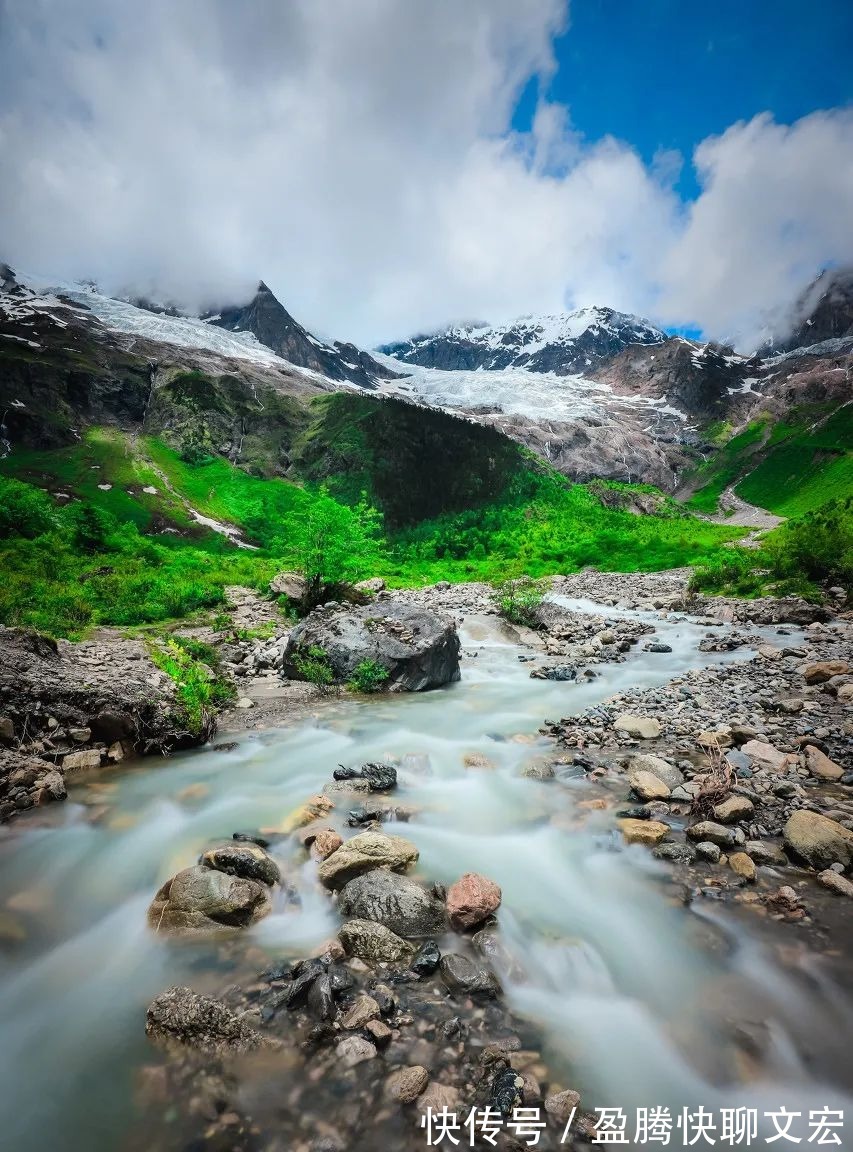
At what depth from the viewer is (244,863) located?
17.2 ft

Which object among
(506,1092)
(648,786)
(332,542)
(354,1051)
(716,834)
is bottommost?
(506,1092)

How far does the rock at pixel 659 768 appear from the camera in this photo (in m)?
6.92

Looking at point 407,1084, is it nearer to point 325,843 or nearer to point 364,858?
point 364,858

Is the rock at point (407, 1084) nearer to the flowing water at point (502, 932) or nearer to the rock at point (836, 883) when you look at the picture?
the flowing water at point (502, 932)

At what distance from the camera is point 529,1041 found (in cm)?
368

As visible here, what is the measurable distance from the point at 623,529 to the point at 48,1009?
161 feet

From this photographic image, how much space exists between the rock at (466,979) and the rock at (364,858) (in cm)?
135

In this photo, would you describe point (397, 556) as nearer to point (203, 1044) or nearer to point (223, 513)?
point (223, 513)

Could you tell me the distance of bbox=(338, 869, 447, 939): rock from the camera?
4.57 metres

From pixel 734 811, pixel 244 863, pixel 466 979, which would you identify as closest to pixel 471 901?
pixel 466 979

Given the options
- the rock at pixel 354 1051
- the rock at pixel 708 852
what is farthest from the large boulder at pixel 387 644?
the rock at pixel 354 1051

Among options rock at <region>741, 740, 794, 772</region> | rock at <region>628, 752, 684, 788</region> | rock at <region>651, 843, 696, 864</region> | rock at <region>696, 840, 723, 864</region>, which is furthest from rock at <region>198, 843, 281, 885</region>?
rock at <region>741, 740, 794, 772</region>

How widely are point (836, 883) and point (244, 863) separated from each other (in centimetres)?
580

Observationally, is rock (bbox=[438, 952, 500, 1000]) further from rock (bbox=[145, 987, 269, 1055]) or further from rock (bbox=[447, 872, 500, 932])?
rock (bbox=[145, 987, 269, 1055])
